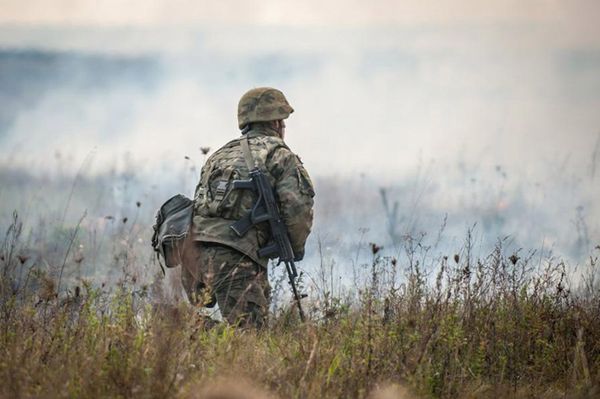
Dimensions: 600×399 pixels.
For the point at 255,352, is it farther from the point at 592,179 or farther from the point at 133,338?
the point at 592,179

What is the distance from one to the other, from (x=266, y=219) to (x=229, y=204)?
305mm

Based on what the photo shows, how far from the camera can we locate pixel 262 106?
891 cm

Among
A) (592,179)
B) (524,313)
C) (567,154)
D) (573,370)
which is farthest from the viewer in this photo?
(567,154)

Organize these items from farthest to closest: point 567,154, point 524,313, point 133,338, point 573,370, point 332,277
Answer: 1. point 567,154
2. point 332,277
3. point 524,313
4. point 573,370
5. point 133,338

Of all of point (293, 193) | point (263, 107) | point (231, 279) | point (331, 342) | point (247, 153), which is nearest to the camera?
point (331, 342)

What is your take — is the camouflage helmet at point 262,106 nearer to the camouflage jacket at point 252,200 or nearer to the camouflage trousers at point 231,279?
the camouflage jacket at point 252,200

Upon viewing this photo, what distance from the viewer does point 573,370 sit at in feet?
23.2

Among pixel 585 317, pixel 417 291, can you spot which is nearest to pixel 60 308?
pixel 417 291

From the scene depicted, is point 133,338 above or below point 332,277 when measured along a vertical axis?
below

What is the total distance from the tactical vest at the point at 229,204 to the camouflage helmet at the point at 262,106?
0.33 meters

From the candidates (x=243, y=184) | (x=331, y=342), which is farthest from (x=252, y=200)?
(x=331, y=342)

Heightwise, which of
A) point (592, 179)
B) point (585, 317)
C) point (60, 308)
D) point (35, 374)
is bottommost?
point (35, 374)

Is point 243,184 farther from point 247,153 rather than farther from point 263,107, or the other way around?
point 263,107

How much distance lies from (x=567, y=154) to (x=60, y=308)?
14.9 meters
